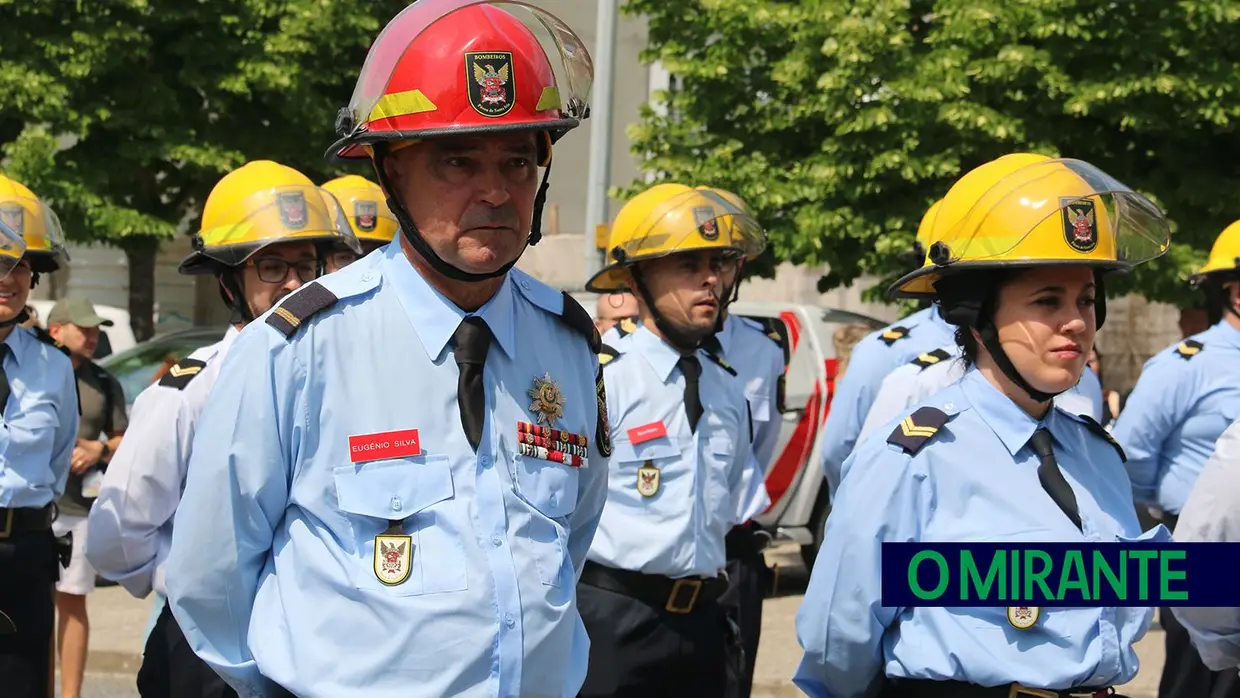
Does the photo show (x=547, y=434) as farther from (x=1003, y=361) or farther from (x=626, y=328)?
(x=626, y=328)

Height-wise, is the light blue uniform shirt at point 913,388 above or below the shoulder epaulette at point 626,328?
below

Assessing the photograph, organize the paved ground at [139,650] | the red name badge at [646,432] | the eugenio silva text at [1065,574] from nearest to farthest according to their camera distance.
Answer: the eugenio silva text at [1065,574]
the red name badge at [646,432]
the paved ground at [139,650]

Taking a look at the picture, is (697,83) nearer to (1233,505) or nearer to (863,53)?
(863,53)

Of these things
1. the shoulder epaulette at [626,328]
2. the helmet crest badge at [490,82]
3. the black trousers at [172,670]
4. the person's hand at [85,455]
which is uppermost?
the helmet crest badge at [490,82]

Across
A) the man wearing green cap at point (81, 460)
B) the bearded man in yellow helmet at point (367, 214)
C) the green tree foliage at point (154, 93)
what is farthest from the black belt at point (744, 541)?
the green tree foliage at point (154, 93)

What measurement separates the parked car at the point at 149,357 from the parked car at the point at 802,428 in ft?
10.2

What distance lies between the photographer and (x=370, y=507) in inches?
114

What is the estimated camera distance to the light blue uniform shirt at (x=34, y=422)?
19.3ft

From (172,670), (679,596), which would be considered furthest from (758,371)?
(172,670)

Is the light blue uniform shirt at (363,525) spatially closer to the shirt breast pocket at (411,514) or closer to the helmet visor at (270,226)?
the shirt breast pocket at (411,514)

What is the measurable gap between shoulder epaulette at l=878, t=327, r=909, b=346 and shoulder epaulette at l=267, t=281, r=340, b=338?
456 centimetres

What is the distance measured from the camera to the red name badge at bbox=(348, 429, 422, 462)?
2910mm

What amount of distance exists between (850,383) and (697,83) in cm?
844

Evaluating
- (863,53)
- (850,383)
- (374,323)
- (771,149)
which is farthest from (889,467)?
(771,149)
